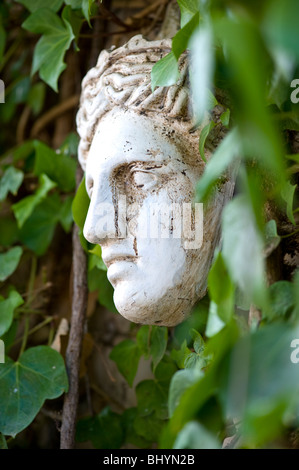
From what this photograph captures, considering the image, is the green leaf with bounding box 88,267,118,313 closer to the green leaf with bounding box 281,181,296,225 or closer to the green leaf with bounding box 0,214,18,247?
the green leaf with bounding box 0,214,18,247

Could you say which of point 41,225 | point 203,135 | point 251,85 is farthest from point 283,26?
point 41,225

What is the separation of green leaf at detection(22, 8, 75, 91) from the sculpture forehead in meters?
0.30

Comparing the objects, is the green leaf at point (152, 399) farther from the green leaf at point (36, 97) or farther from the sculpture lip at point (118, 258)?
the green leaf at point (36, 97)

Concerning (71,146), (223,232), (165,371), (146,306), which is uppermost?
(223,232)

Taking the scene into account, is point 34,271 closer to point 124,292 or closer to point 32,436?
point 32,436

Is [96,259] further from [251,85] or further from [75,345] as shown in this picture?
[251,85]

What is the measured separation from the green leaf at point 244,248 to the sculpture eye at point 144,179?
31 centimetres

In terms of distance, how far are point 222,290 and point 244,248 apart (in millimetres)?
97

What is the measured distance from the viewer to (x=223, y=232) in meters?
0.53

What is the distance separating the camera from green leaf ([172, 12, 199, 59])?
2.21 feet

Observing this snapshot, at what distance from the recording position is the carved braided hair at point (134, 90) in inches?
33.1

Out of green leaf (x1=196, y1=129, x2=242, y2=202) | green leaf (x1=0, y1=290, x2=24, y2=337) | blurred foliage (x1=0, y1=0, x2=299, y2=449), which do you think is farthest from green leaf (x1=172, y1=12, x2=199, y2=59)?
green leaf (x1=0, y1=290, x2=24, y2=337)

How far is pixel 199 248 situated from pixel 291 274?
0.14m

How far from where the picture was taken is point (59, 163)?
1.31m
